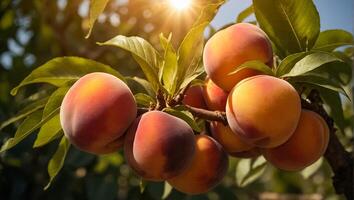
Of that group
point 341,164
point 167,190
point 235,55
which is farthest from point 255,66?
point 167,190

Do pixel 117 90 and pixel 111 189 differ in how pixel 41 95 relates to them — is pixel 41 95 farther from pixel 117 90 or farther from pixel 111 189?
pixel 117 90

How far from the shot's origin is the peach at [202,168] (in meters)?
1.00

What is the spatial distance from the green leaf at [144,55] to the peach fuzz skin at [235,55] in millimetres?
120

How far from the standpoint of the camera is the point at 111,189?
182 centimetres

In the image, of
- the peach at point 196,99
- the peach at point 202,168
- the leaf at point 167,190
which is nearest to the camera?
the peach at point 202,168

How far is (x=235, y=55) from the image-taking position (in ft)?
3.19

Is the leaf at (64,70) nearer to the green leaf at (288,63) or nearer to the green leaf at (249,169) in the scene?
the green leaf at (288,63)

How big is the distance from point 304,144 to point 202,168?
0.22 metres

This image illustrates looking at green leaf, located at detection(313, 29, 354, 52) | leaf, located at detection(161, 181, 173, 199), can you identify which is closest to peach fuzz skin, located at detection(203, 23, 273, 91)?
green leaf, located at detection(313, 29, 354, 52)

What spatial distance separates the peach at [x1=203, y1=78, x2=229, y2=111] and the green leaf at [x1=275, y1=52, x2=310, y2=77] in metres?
0.12

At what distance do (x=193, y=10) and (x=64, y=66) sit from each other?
0.43 m

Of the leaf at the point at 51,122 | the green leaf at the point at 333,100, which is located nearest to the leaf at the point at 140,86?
the leaf at the point at 51,122

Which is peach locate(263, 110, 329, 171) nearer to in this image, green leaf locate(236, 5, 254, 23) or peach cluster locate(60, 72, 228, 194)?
peach cluster locate(60, 72, 228, 194)

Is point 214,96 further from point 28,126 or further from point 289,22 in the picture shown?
point 28,126
